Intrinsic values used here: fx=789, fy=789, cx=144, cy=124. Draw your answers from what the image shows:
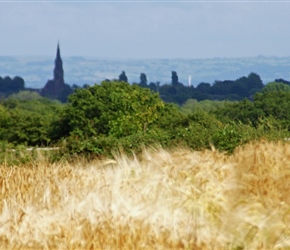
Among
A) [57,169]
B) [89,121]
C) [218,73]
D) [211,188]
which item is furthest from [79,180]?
[218,73]

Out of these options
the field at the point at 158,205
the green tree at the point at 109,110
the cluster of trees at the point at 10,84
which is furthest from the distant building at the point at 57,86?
the field at the point at 158,205

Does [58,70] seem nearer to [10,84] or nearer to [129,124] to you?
[10,84]

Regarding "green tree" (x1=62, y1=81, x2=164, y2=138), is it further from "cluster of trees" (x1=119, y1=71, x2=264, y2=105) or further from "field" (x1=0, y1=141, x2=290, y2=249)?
"cluster of trees" (x1=119, y1=71, x2=264, y2=105)

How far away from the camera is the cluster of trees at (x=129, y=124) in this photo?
13.6 metres

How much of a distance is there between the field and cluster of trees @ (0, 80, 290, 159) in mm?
4132

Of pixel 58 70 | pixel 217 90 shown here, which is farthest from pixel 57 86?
pixel 217 90

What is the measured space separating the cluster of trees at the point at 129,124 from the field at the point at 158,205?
413cm

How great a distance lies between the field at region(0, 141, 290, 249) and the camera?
238 inches

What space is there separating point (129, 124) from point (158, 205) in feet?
41.5

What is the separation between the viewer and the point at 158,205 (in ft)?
23.0

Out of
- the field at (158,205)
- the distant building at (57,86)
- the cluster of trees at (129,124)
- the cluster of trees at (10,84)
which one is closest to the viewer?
the field at (158,205)

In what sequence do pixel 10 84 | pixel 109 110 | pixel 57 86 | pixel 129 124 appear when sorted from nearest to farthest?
pixel 129 124
pixel 109 110
pixel 57 86
pixel 10 84

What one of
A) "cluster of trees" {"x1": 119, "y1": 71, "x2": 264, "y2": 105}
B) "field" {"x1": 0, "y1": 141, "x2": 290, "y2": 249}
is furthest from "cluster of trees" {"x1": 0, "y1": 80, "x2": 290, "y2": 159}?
"cluster of trees" {"x1": 119, "y1": 71, "x2": 264, "y2": 105}

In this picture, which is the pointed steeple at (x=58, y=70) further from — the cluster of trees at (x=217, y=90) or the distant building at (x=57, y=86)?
the cluster of trees at (x=217, y=90)
